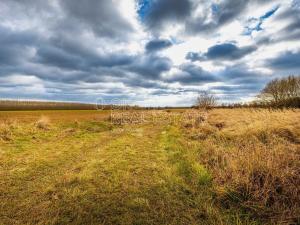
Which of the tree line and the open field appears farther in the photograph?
the tree line

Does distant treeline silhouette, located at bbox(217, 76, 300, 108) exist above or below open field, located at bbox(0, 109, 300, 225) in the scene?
above

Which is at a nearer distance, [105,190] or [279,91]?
[105,190]

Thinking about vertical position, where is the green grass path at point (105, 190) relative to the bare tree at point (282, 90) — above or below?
below

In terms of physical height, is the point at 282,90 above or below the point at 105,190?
above

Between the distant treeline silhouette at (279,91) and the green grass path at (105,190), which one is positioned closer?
the green grass path at (105,190)

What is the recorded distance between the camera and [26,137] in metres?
14.1

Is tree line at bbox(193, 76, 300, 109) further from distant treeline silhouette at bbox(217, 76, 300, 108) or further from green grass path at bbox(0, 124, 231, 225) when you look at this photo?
green grass path at bbox(0, 124, 231, 225)

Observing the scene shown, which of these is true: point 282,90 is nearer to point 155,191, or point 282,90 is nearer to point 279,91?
point 279,91

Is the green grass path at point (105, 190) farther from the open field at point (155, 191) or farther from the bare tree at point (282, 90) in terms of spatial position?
the bare tree at point (282, 90)

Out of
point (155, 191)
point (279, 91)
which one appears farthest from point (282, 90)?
point (155, 191)

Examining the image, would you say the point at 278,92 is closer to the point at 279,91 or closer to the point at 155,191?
the point at 279,91

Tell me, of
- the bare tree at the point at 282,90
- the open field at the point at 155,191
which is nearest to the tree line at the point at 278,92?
the bare tree at the point at 282,90

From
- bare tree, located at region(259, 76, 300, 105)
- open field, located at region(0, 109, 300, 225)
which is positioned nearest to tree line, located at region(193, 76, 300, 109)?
bare tree, located at region(259, 76, 300, 105)

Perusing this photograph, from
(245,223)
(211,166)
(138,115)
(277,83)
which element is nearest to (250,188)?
(245,223)
